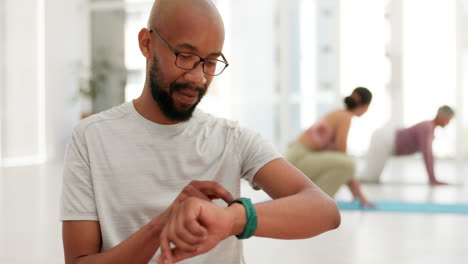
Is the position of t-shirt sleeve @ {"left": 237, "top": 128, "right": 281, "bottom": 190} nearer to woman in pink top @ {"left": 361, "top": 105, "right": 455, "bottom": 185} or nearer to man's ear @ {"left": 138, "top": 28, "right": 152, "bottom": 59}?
man's ear @ {"left": 138, "top": 28, "right": 152, "bottom": 59}

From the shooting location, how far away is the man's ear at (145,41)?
44.8 inches

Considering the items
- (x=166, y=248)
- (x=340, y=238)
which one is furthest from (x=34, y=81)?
(x=166, y=248)

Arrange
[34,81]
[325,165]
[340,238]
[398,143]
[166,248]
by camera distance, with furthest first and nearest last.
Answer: [34,81] → [398,143] → [325,165] → [340,238] → [166,248]

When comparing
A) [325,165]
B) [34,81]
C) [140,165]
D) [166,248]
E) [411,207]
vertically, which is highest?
[34,81]

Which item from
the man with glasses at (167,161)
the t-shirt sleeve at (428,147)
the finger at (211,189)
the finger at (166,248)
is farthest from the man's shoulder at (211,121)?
the t-shirt sleeve at (428,147)

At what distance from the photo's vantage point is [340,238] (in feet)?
9.68

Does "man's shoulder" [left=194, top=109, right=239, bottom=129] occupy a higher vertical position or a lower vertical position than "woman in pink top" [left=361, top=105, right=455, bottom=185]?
higher

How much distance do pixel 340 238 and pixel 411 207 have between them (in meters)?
1.52

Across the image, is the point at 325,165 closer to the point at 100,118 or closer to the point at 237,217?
the point at 100,118

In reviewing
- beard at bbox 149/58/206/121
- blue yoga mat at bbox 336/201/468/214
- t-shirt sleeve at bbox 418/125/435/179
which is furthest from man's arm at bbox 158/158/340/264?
t-shirt sleeve at bbox 418/125/435/179

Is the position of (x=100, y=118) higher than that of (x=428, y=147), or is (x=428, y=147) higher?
(x=100, y=118)

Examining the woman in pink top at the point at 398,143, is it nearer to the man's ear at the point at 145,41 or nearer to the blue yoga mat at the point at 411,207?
the blue yoga mat at the point at 411,207

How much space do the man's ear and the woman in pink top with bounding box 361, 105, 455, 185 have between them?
494cm

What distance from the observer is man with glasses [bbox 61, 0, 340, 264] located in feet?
3.33
